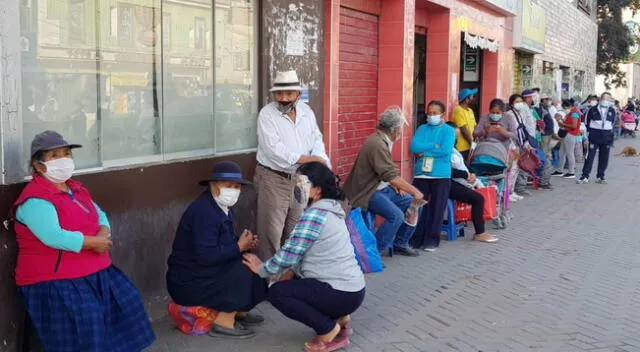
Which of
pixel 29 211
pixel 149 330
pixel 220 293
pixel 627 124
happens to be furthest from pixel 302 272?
pixel 627 124

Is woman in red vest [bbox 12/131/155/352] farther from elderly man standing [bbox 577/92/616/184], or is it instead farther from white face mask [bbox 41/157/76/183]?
elderly man standing [bbox 577/92/616/184]

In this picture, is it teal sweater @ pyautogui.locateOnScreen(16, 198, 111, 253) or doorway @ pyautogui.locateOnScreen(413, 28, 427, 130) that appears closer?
teal sweater @ pyautogui.locateOnScreen(16, 198, 111, 253)

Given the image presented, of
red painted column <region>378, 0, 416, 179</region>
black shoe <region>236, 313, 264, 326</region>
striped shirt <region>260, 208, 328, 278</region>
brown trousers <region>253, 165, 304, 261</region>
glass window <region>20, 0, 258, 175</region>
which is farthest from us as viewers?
red painted column <region>378, 0, 416, 179</region>

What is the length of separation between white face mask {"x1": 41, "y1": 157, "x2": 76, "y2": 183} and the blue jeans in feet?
12.7

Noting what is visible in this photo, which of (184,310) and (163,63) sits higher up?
(163,63)

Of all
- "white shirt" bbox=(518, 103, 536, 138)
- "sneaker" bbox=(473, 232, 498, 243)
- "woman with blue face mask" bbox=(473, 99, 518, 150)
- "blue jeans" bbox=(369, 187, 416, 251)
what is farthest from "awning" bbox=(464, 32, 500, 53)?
"blue jeans" bbox=(369, 187, 416, 251)

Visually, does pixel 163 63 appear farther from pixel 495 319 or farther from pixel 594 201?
pixel 594 201

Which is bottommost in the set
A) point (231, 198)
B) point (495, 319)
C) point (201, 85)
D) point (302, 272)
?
point (495, 319)

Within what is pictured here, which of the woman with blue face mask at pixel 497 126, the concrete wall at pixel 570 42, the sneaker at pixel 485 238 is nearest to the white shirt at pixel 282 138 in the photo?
the sneaker at pixel 485 238

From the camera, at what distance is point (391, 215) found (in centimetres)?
768

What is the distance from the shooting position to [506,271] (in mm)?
7684

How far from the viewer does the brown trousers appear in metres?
6.48

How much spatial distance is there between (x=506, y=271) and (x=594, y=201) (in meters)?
5.87

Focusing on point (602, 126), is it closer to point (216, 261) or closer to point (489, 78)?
point (489, 78)
